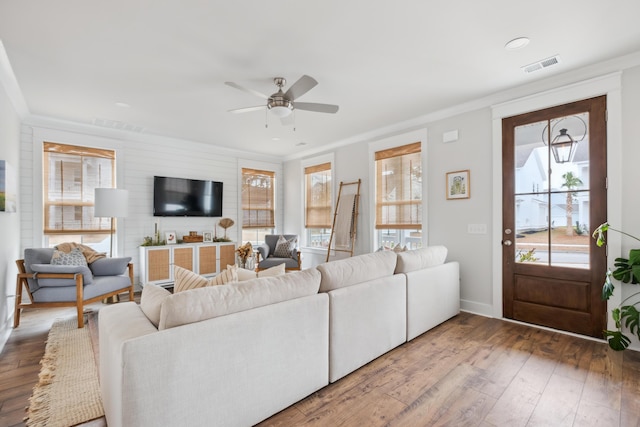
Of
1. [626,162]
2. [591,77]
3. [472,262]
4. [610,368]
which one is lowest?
[610,368]

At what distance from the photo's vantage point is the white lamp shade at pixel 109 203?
4.08 m

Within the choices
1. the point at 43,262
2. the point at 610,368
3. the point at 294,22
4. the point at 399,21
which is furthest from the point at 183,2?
the point at 610,368

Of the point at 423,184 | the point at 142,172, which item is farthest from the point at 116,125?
the point at 423,184

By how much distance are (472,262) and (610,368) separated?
158 centimetres

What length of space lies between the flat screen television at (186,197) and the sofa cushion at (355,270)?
13.1ft

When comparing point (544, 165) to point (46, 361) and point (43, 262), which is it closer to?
point (46, 361)

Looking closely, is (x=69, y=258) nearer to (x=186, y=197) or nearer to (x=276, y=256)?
(x=186, y=197)

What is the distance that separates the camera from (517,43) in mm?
2484

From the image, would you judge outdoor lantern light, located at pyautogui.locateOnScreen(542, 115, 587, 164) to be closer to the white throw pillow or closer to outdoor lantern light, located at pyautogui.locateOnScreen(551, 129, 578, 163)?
outdoor lantern light, located at pyautogui.locateOnScreen(551, 129, 578, 163)

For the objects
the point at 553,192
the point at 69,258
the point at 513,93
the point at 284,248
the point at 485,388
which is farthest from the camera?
the point at 284,248

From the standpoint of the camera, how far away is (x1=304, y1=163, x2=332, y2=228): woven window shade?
5.91m

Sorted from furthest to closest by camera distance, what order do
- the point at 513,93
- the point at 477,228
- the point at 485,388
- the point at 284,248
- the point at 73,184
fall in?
the point at 284,248, the point at 73,184, the point at 477,228, the point at 513,93, the point at 485,388

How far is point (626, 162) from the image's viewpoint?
2719 millimetres

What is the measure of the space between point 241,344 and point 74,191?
4471 millimetres
